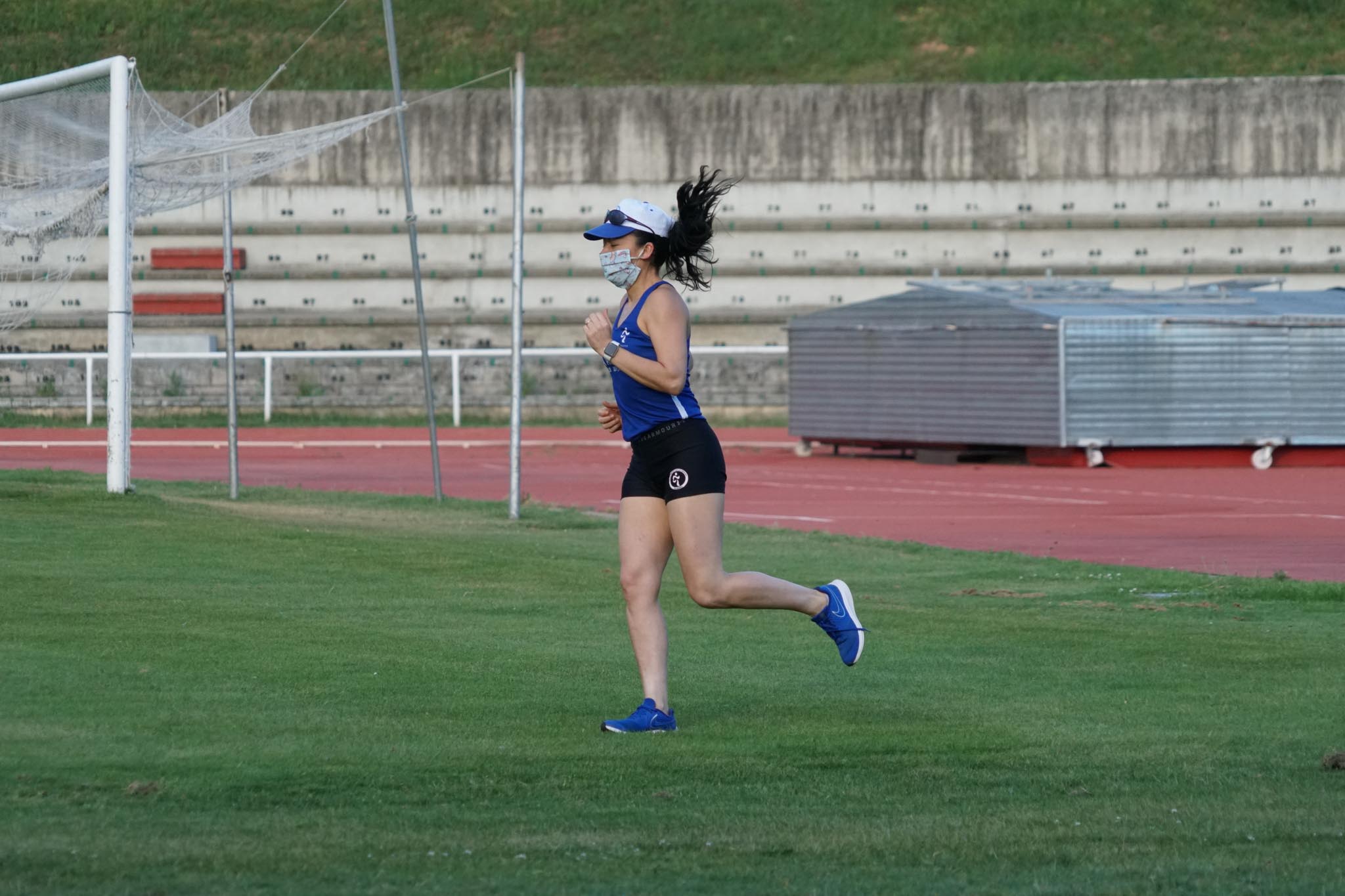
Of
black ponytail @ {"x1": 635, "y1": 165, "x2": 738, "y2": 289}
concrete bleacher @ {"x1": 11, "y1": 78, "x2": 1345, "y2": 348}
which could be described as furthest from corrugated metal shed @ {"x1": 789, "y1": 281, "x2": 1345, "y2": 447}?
black ponytail @ {"x1": 635, "y1": 165, "x2": 738, "y2": 289}

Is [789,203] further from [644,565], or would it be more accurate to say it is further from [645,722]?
[645,722]

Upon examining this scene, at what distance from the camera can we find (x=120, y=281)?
17062 millimetres

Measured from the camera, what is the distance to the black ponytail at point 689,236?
7523mm

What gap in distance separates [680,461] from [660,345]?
1.45 feet

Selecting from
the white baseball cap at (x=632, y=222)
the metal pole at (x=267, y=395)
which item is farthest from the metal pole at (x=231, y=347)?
the metal pole at (x=267, y=395)

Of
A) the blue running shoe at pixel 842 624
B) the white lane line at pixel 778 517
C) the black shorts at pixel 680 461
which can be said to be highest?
the black shorts at pixel 680 461

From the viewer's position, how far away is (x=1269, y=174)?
136ft

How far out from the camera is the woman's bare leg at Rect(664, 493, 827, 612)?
24.0 feet

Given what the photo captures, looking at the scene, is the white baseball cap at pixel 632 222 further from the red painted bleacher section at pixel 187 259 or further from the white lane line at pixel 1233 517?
the red painted bleacher section at pixel 187 259

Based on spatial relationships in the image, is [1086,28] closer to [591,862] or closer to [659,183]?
[659,183]

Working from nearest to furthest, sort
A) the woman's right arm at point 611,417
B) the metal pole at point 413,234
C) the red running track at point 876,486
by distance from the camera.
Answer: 1. the woman's right arm at point 611,417
2. the red running track at point 876,486
3. the metal pole at point 413,234

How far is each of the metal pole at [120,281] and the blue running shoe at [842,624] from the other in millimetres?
10344

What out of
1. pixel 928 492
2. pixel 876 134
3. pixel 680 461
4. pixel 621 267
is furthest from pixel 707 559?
pixel 876 134

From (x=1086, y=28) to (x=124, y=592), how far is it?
1597 inches
